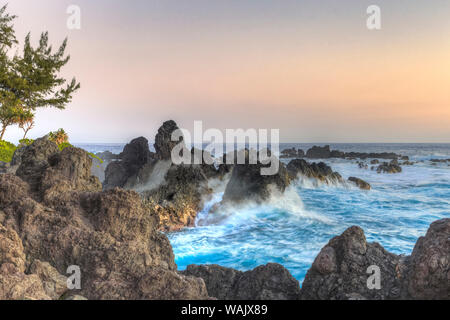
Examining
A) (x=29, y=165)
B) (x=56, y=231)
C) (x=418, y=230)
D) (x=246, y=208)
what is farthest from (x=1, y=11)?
(x=418, y=230)

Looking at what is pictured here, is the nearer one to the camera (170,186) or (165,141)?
(170,186)

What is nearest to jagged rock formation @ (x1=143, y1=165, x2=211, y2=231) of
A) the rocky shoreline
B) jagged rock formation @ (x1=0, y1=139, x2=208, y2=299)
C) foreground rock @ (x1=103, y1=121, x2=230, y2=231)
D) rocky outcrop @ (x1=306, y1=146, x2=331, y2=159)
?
foreground rock @ (x1=103, y1=121, x2=230, y2=231)

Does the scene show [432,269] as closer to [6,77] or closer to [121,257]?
[121,257]

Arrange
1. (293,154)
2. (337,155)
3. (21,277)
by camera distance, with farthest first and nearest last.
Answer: (293,154) < (337,155) < (21,277)

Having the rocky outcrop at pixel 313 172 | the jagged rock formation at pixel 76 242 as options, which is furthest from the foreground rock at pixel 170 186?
the rocky outcrop at pixel 313 172

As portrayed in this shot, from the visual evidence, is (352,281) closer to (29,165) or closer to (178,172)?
(29,165)

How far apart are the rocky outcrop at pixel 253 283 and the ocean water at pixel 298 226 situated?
3.36 meters

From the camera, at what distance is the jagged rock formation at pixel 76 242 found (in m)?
2.79

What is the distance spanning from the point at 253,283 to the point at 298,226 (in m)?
8.34

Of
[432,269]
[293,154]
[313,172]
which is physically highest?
[293,154]

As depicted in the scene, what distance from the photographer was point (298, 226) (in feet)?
39.4

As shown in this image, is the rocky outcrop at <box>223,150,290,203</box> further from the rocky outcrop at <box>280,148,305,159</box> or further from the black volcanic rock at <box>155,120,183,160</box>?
the rocky outcrop at <box>280,148,305,159</box>

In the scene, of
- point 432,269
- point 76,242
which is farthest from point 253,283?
point 76,242

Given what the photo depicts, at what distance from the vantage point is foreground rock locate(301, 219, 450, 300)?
123 inches
